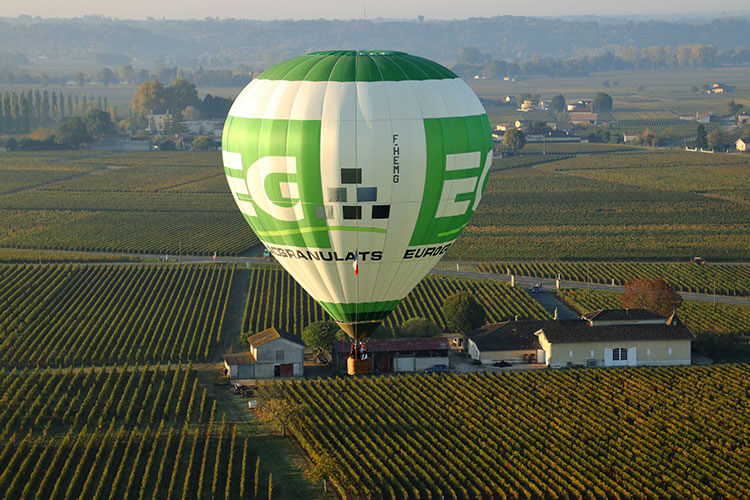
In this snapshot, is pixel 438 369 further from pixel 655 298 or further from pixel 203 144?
pixel 203 144

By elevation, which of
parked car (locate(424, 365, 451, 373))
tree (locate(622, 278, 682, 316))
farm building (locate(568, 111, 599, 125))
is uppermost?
tree (locate(622, 278, 682, 316))

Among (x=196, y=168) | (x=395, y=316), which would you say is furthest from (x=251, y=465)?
(x=196, y=168)

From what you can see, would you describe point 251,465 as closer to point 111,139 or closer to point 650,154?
point 650,154

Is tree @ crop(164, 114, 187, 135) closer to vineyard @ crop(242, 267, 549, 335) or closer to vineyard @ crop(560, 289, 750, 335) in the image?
vineyard @ crop(242, 267, 549, 335)

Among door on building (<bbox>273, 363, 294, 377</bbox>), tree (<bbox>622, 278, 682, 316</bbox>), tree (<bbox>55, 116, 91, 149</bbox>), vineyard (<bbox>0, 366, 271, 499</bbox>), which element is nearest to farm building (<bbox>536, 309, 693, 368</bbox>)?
tree (<bbox>622, 278, 682, 316</bbox>)

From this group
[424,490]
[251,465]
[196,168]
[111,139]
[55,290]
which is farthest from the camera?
[111,139]

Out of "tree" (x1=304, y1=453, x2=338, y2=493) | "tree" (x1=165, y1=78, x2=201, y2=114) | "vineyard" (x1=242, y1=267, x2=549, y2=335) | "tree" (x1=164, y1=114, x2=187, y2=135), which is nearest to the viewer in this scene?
"tree" (x1=304, y1=453, x2=338, y2=493)

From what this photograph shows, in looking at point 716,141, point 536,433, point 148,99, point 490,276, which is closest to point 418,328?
point 536,433
